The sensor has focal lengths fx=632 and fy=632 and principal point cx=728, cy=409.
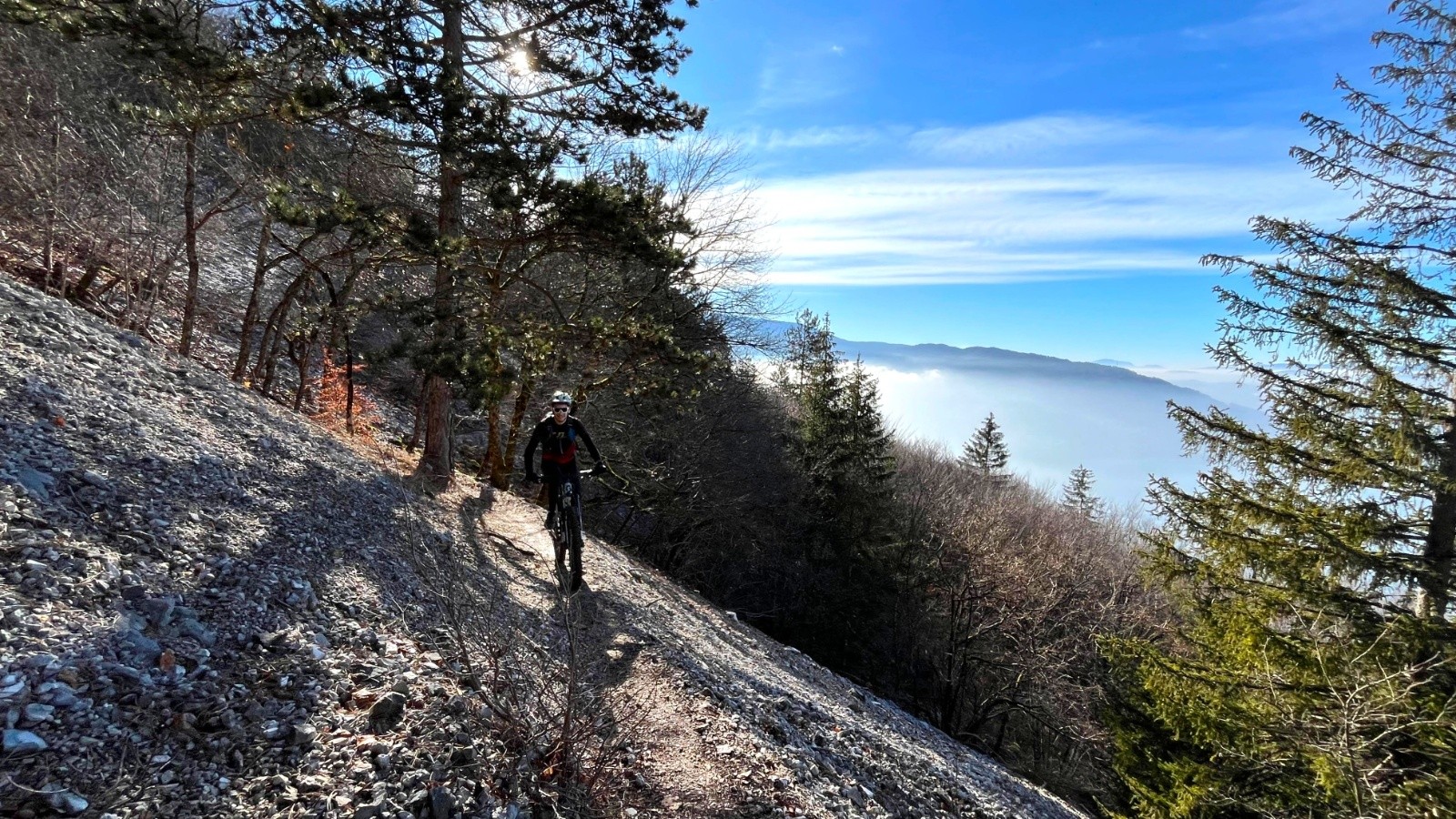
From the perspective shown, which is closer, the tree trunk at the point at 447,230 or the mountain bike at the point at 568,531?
the tree trunk at the point at 447,230

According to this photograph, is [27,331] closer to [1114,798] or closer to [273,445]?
[273,445]

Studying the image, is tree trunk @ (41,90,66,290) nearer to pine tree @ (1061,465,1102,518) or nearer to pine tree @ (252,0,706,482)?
pine tree @ (252,0,706,482)

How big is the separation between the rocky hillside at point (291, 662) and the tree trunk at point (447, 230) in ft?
7.09

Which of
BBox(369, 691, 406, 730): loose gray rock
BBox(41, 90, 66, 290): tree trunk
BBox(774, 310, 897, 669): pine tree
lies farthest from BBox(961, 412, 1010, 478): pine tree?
BBox(369, 691, 406, 730): loose gray rock

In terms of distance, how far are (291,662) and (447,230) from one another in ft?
19.8

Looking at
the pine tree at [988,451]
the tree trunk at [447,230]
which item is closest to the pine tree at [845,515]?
the tree trunk at [447,230]

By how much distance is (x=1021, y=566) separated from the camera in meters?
19.8

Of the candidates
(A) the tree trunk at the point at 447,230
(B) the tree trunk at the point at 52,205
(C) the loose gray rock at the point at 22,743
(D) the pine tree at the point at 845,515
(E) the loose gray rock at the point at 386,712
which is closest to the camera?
(C) the loose gray rock at the point at 22,743

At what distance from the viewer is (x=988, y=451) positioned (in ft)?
161

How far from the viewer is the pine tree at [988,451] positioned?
48.1 metres

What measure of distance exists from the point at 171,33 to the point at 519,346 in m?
4.43

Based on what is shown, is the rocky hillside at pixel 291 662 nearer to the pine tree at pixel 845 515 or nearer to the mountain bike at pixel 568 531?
the mountain bike at pixel 568 531

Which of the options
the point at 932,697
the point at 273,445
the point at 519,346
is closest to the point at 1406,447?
the point at 519,346

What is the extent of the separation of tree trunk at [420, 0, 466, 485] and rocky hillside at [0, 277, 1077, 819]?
2.16 meters
